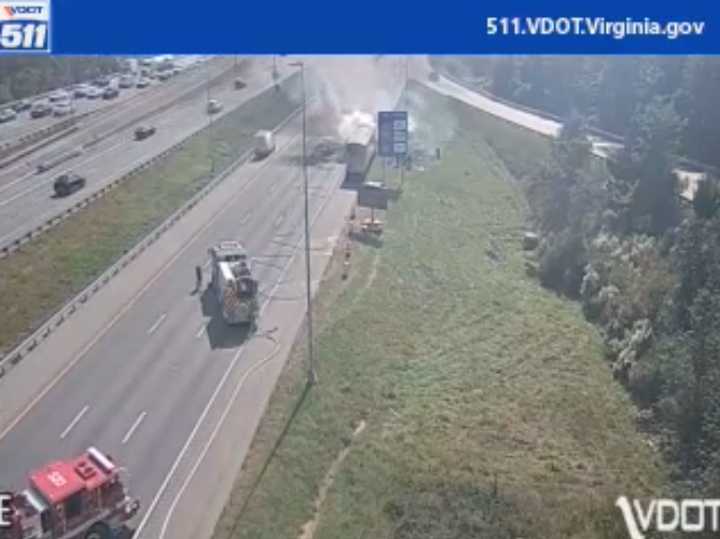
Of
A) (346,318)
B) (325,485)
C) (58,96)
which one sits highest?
(58,96)

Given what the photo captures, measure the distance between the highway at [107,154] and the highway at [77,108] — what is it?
2.52m

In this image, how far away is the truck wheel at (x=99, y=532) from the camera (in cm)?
2672

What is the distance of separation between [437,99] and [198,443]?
75.7 metres

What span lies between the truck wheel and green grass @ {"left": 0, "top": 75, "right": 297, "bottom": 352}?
56.1 ft

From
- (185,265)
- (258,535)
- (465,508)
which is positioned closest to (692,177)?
(185,265)

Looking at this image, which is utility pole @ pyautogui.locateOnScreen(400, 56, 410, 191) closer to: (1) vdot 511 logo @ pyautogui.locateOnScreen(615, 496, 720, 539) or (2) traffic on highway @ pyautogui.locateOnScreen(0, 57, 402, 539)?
(2) traffic on highway @ pyautogui.locateOnScreen(0, 57, 402, 539)

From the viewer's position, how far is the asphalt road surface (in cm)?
3167

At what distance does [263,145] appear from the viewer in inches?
3196

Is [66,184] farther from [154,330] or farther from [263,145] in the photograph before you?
[154,330]

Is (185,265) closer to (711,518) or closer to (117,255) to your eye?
(117,255)

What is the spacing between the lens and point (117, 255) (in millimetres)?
53531
